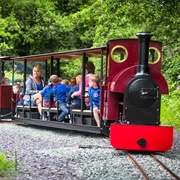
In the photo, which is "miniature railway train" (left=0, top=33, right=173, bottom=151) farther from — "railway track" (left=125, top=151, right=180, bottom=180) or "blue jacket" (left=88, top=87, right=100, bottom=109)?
"blue jacket" (left=88, top=87, right=100, bottom=109)

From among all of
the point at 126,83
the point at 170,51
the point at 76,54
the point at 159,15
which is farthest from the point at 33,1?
the point at 126,83

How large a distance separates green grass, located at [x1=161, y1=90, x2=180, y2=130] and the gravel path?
182 inches

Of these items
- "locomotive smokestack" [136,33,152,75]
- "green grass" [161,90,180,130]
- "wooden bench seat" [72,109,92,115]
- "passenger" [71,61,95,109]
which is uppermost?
"locomotive smokestack" [136,33,152,75]

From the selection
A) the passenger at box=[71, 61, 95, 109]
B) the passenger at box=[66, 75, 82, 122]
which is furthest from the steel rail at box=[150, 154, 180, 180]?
the passenger at box=[66, 75, 82, 122]

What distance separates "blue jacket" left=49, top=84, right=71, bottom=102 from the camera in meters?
14.0

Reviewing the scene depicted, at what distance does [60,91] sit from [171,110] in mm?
7228

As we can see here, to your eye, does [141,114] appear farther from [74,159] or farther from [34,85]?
[34,85]

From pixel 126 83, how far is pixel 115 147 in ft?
3.97

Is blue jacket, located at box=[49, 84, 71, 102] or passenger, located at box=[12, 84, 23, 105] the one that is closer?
blue jacket, located at box=[49, 84, 71, 102]

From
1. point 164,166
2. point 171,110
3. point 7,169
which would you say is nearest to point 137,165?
point 164,166

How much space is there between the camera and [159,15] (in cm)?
1675

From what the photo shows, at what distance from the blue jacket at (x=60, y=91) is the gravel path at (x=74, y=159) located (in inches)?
59.0

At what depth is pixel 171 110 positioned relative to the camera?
2009 cm

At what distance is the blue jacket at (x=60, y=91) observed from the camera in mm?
14031
